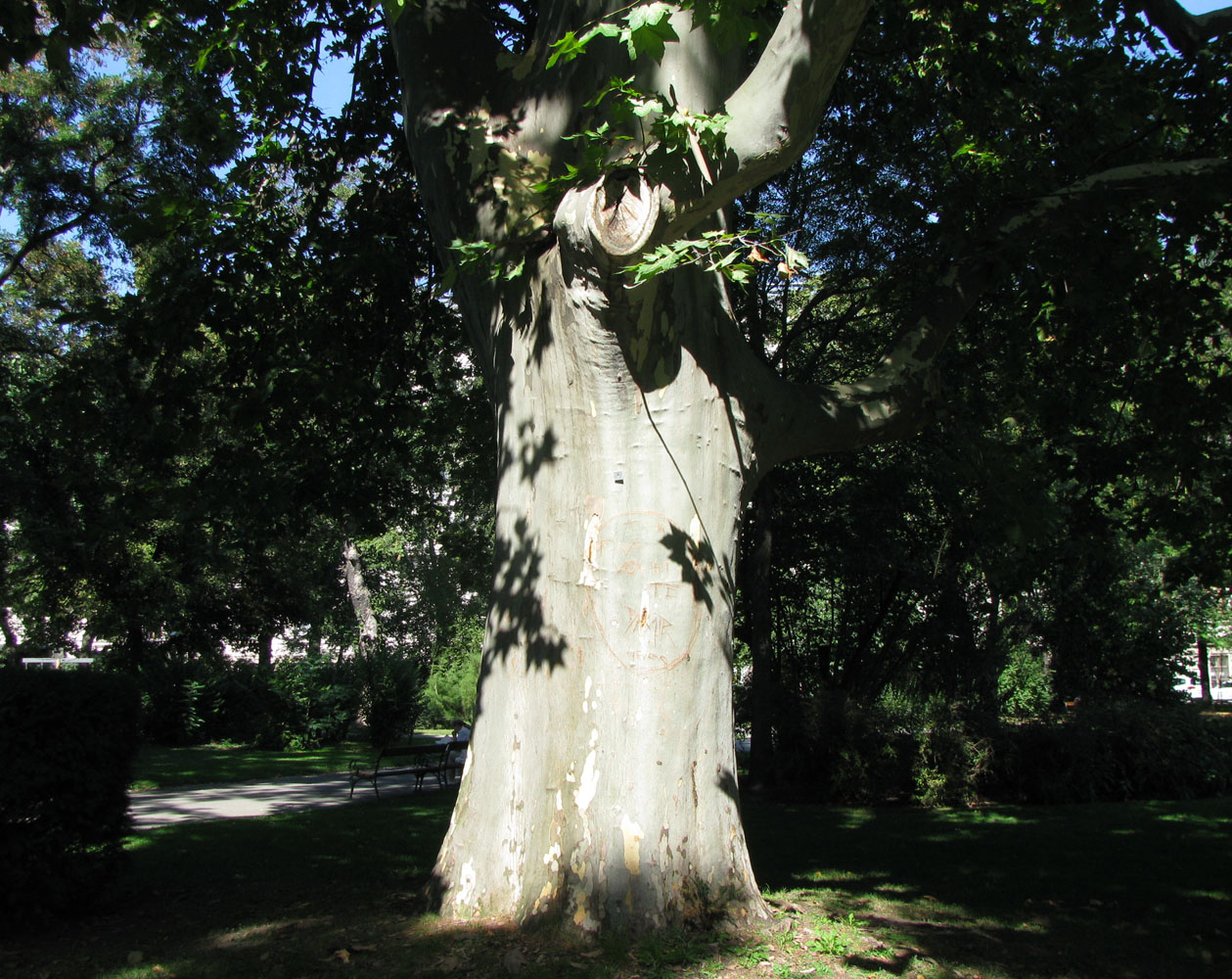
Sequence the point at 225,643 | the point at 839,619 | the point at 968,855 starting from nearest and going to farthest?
1. the point at 968,855
2. the point at 839,619
3. the point at 225,643

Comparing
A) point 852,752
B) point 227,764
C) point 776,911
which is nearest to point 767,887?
point 776,911

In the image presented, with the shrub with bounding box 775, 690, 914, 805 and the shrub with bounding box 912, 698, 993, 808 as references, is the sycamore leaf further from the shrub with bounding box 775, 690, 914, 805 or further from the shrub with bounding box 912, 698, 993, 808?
the shrub with bounding box 912, 698, 993, 808

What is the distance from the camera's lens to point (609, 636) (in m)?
4.70

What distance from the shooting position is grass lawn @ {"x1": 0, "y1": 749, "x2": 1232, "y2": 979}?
438 cm

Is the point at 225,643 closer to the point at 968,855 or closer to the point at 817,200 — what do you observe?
the point at 817,200

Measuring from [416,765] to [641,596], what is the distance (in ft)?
40.5

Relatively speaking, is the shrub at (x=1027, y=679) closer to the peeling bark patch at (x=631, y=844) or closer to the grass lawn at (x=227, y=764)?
the grass lawn at (x=227, y=764)

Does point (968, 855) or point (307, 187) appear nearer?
point (968, 855)

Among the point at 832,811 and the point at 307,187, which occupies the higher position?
the point at 307,187

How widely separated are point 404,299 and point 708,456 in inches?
212

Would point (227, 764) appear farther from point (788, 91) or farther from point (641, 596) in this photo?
point (788, 91)

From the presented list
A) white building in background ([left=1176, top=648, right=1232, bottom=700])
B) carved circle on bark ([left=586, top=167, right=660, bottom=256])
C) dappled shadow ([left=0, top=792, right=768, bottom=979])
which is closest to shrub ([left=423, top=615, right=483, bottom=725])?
dappled shadow ([left=0, top=792, right=768, bottom=979])

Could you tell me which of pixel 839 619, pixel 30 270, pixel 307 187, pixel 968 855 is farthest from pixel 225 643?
pixel 968 855

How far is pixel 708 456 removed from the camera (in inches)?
198
